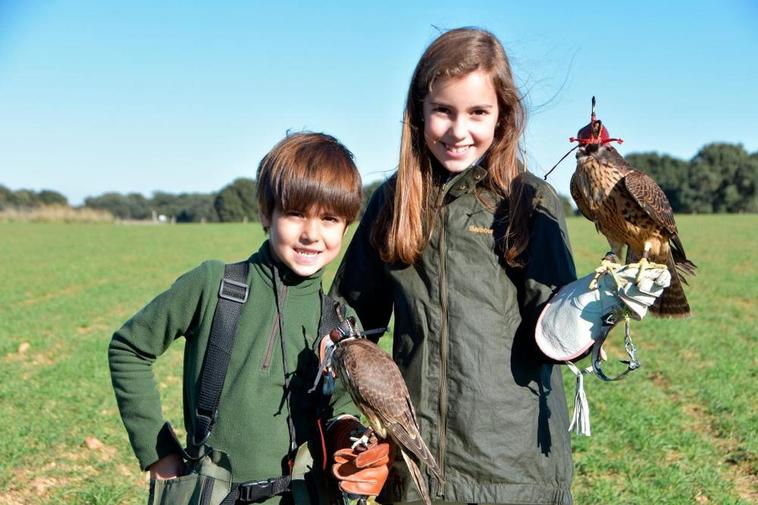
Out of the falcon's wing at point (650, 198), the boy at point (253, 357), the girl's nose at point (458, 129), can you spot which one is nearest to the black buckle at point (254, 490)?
the boy at point (253, 357)

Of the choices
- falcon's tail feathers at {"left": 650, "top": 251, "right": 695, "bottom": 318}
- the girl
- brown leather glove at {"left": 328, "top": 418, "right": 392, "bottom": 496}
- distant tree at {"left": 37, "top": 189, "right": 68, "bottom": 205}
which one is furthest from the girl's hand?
distant tree at {"left": 37, "top": 189, "right": 68, "bottom": 205}

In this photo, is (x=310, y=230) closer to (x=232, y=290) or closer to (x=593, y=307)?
(x=232, y=290)

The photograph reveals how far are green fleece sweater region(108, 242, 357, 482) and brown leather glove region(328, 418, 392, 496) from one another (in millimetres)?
206

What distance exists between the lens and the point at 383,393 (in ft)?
8.33

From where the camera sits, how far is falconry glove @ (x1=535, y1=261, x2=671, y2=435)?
2.43 meters

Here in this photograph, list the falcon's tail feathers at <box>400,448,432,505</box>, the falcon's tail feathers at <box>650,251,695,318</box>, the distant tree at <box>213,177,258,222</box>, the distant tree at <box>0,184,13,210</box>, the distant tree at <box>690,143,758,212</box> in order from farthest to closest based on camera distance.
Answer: the distant tree at <box>213,177,258,222</box> → the distant tree at <box>0,184,13,210</box> → the distant tree at <box>690,143,758,212</box> → the falcon's tail feathers at <box>650,251,695,318</box> → the falcon's tail feathers at <box>400,448,432,505</box>

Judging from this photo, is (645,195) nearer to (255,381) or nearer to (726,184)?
(255,381)

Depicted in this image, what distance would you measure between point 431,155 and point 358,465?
4.44 ft

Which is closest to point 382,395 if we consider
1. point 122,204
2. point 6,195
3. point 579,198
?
point 579,198

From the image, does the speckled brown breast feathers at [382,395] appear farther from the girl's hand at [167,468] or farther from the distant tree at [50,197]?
the distant tree at [50,197]

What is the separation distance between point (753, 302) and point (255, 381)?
16.0 m

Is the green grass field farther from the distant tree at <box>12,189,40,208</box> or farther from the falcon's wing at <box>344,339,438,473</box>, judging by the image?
the distant tree at <box>12,189,40,208</box>

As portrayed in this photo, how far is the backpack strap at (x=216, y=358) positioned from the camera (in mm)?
2488

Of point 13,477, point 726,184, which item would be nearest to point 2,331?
point 13,477
